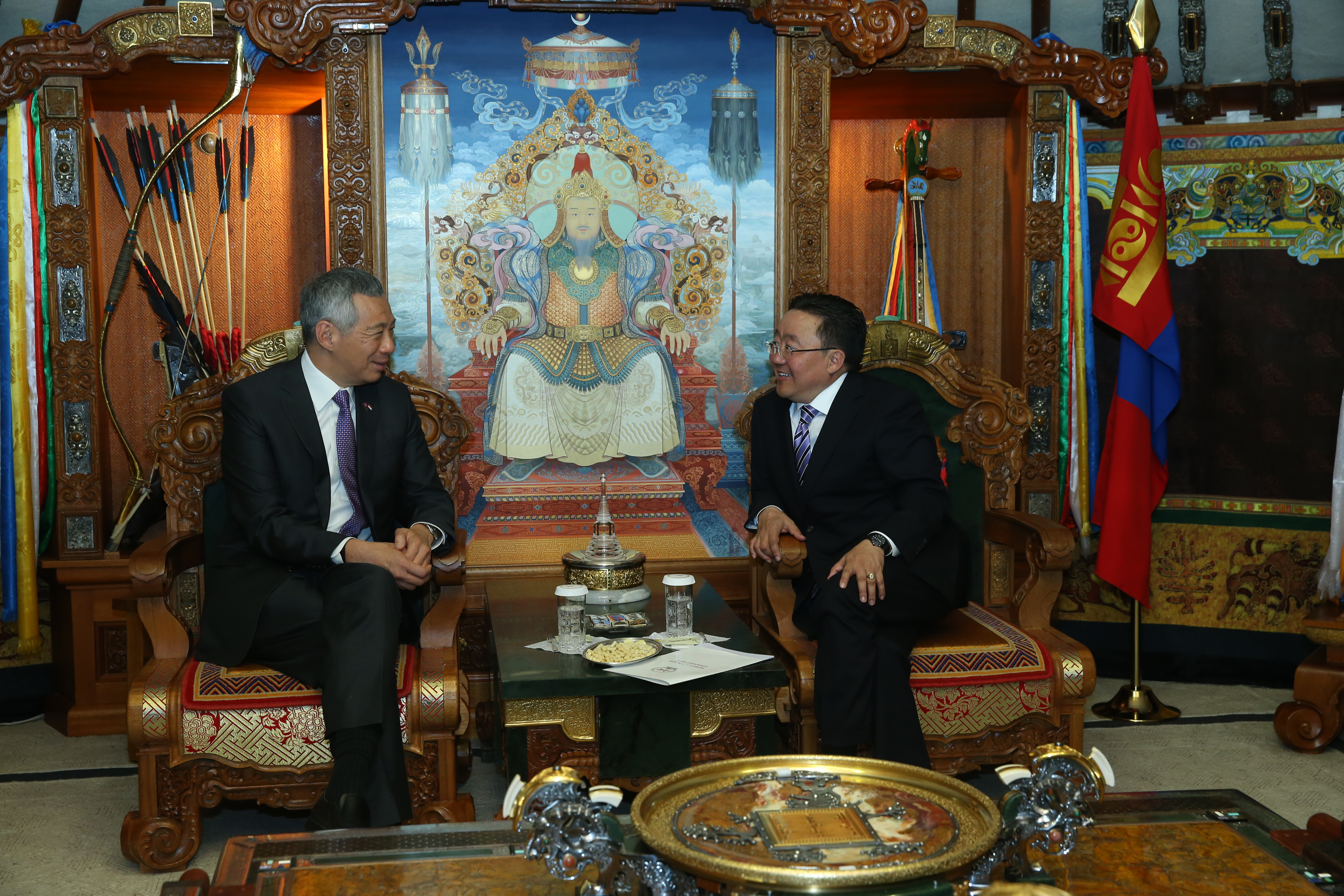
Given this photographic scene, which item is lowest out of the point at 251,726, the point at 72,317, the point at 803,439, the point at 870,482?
the point at 251,726

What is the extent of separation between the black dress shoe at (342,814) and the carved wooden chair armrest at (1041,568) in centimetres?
185

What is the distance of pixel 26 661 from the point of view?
13.7 ft

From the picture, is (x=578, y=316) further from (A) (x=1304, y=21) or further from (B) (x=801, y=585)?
(A) (x=1304, y=21)

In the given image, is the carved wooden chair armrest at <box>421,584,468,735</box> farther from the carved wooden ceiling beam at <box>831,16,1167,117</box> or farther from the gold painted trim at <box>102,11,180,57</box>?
the carved wooden ceiling beam at <box>831,16,1167,117</box>

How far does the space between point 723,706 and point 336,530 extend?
118cm

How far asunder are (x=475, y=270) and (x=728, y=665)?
1865mm

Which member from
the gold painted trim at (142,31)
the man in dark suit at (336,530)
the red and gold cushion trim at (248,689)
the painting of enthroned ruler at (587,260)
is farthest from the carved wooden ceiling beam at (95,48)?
the red and gold cushion trim at (248,689)

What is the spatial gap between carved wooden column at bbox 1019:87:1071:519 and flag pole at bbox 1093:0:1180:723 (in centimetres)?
21

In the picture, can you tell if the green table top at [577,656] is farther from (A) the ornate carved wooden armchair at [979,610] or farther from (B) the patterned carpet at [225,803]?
(B) the patterned carpet at [225,803]

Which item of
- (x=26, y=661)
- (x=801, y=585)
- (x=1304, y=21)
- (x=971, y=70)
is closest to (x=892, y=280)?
(x=971, y=70)

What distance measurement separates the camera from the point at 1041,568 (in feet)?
10.7

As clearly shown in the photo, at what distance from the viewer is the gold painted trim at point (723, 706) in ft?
9.20

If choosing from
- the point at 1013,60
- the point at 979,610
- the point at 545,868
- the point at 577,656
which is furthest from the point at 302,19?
the point at 545,868

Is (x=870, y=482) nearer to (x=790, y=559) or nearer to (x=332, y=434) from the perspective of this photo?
(x=790, y=559)
